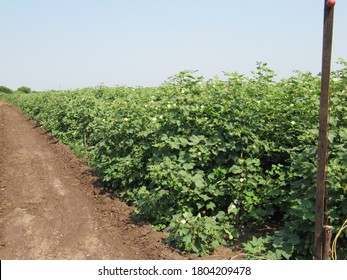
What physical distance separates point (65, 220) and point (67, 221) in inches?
2.1

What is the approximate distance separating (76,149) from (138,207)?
4.85m

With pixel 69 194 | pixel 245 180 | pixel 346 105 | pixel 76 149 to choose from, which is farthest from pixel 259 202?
pixel 76 149

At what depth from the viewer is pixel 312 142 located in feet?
12.7

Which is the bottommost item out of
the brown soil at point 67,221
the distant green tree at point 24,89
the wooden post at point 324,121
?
the brown soil at point 67,221

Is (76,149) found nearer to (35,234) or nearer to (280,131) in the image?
(35,234)

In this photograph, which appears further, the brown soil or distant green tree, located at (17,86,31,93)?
distant green tree, located at (17,86,31,93)

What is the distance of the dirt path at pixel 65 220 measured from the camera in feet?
13.1

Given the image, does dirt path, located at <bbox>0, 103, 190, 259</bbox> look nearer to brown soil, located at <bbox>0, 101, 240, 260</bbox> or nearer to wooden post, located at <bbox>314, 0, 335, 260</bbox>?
brown soil, located at <bbox>0, 101, 240, 260</bbox>

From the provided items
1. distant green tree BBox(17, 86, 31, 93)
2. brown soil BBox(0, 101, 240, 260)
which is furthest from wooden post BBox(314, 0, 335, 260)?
distant green tree BBox(17, 86, 31, 93)

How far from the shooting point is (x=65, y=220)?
492 centimetres

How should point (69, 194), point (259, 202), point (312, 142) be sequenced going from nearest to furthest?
point (312, 142), point (259, 202), point (69, 194)

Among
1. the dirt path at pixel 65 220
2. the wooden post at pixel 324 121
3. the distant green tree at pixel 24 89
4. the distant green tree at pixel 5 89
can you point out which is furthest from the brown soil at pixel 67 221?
the distant green tree at pixel 5 89

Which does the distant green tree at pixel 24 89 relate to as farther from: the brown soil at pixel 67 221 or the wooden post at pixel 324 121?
the wooden post at pixel 324 121

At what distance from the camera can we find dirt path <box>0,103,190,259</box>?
3994 millimetres
